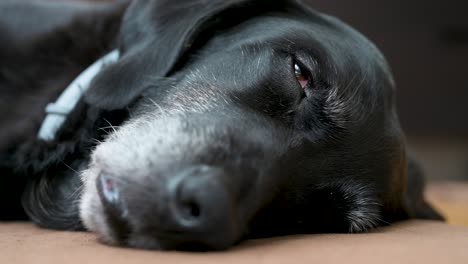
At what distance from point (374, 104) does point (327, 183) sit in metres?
0.34

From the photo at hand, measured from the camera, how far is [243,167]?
1.72m

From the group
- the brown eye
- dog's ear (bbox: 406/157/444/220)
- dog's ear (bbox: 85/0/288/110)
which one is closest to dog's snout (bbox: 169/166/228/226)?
the brown eye

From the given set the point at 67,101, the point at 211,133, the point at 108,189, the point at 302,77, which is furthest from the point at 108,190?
the point at 67,101

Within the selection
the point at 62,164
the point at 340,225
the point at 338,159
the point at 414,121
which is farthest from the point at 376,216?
the point at 414,121

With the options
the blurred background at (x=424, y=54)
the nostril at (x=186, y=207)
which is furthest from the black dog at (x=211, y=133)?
the blurred background at (x=424, y=54)

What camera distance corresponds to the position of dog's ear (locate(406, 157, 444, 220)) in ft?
9.17

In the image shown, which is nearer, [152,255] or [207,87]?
[152,255]

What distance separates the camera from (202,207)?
4.96 ft

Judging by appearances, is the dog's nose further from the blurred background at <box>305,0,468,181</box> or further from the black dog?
the blurred background at <box>305,0,468,181</box>

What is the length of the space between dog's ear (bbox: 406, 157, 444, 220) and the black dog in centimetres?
1

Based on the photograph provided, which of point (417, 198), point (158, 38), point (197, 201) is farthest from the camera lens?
point (417, 198)

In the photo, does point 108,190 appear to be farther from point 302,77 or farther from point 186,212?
point 302,77

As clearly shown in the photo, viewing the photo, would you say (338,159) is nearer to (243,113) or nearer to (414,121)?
(243,113)

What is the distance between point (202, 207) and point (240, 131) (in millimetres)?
404
